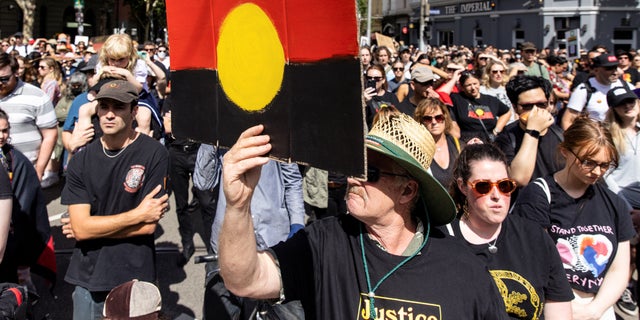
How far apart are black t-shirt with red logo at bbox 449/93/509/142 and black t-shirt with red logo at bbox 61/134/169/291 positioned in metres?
3.46

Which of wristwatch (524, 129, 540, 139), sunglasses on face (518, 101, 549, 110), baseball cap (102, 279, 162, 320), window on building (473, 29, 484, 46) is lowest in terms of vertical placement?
baseball cap (102, 279, 162, 320)

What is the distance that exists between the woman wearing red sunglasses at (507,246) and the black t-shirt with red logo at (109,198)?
1785 mm

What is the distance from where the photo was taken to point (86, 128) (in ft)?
14.8

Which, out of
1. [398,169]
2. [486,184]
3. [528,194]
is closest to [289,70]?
[398,169]

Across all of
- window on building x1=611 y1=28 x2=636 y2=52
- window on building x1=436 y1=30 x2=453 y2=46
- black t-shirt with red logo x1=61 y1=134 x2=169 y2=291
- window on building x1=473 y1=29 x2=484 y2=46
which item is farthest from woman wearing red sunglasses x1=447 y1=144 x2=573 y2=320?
window on building x1=436 y1=30 x2=453 y2=46

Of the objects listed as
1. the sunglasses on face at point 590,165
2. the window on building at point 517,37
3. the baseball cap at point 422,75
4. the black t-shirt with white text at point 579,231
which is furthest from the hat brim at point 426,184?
the window on building at point 517,37

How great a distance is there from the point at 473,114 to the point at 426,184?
14.0 feet

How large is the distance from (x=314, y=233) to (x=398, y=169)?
0.37 meters

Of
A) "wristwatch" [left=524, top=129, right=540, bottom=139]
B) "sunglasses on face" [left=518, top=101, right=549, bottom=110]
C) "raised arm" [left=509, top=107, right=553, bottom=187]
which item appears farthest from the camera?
"sunglasses on face" [left=518, top=101, right=549, bottom=110]

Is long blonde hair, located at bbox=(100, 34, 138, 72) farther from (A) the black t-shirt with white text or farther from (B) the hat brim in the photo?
(B) the hat brim

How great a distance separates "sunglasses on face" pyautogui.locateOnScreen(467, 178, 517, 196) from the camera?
8.91 feet

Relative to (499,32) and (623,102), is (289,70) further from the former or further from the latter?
(499,32)

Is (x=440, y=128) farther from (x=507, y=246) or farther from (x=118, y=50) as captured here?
(x=118, y=50)

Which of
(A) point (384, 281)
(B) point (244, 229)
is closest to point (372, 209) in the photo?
(A) point (384, 281)
